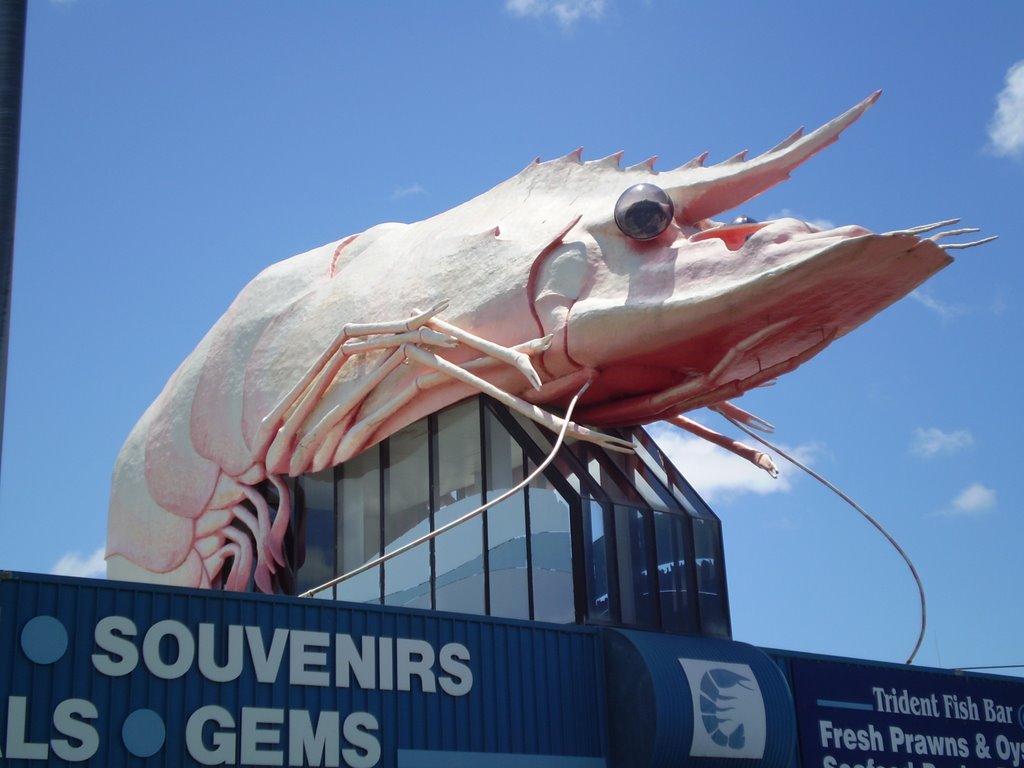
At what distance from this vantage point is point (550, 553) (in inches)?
707

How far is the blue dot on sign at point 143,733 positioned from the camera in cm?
1294

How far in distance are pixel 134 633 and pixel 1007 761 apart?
40.7 ft

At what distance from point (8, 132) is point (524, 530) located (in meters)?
9.90

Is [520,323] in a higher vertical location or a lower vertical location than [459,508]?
higher

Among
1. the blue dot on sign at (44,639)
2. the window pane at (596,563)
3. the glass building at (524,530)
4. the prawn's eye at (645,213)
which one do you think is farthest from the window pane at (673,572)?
the blue dot on sign at (44,639)

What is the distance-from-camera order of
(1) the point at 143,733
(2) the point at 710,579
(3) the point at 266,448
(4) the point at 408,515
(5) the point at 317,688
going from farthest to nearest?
1. (3) the point at 266,448
2. (4) the point at 408,515
3. (2) the point at 710,579
4. (5) the point at 317,688
5. (1) the point at 143,733

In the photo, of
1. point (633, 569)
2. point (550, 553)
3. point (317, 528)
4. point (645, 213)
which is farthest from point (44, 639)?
point (645, 213)

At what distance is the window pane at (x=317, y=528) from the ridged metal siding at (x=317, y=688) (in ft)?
18.1

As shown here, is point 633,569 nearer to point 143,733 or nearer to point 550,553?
point 550,553

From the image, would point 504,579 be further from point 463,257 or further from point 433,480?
point 463,257

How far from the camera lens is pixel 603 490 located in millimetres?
18281

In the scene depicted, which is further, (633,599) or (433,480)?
(433,480)

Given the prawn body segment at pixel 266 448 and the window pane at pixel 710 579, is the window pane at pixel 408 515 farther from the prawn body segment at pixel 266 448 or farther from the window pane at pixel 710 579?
the window pane at pixel 710 579

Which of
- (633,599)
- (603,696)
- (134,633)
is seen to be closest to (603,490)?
(633,599)
